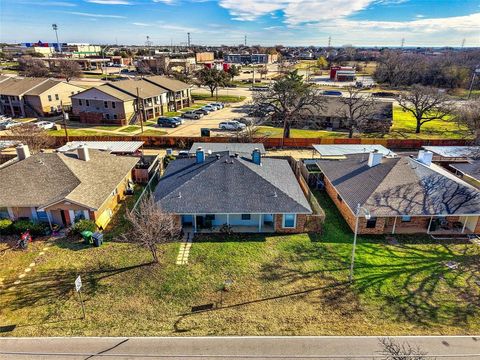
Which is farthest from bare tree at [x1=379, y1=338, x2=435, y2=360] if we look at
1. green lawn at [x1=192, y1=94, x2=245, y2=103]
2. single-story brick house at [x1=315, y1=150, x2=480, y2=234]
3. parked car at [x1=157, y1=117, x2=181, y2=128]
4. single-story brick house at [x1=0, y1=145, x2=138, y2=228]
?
green lawn at [x1=192, y1=94, x2=245, y2=103]

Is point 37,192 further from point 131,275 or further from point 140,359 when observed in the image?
point 140,359

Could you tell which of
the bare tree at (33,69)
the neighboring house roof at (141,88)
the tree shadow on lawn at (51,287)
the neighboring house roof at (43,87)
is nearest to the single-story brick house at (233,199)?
the tree shadow on lawn at (51,287)

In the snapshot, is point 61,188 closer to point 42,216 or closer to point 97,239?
point 42,216

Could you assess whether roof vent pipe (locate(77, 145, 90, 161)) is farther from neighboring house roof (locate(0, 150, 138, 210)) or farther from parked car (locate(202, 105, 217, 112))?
parked car (locate(202, 105, 217, 112))

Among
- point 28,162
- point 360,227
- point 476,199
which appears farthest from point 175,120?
point 476,199

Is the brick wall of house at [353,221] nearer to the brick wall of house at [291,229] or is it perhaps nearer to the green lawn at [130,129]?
the brick wall of house at [291,229]

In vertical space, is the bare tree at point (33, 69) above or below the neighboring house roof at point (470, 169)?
above
